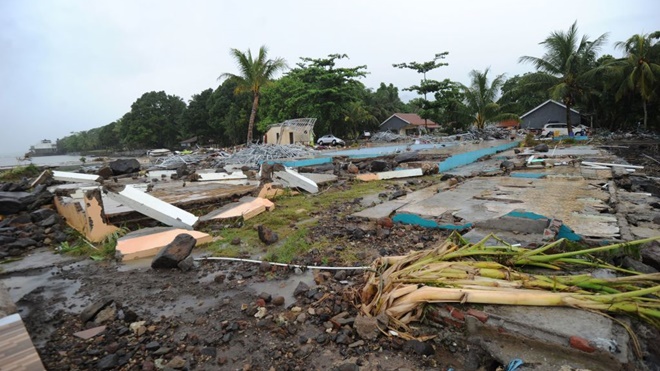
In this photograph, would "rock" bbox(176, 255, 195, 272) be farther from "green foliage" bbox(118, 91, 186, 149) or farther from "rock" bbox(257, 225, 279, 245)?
"green foliage" bbox(118, 91, 186, 149)

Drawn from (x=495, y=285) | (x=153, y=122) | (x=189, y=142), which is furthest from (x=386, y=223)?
(x=153, y=122)

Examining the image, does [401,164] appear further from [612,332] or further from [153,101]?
[153,101]

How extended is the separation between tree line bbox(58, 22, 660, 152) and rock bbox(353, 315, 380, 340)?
849 inches

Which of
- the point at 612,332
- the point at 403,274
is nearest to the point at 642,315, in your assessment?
the point at 612,332

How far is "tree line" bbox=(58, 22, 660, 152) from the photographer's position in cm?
2288

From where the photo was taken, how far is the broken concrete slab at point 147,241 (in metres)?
4.39

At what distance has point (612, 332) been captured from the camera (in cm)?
202

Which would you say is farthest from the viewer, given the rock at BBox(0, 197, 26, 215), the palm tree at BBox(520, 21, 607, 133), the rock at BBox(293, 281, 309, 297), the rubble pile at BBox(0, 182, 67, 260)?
the palm tree at BBox(520, 21, 607, 133)

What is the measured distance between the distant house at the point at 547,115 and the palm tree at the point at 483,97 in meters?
10.9

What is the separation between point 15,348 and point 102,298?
4.17 feet

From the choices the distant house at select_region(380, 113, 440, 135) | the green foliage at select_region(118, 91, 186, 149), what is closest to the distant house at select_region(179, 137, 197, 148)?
the green foliage at select_region(118, 91, 186, 149)

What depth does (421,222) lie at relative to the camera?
4953 mm

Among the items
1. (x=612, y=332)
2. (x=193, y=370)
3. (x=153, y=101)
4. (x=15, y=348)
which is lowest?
(x=193, y=370)

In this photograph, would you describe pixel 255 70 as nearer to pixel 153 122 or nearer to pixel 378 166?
pixel 378 166
